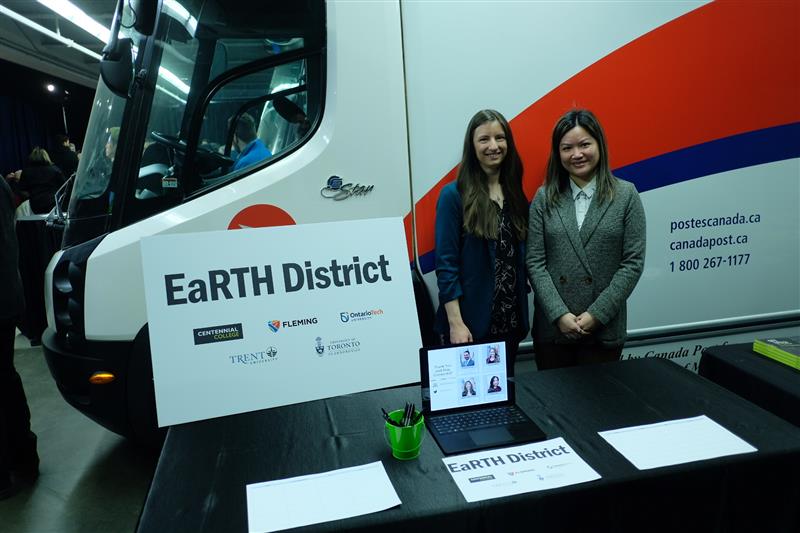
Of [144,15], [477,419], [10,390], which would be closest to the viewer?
[477,419]

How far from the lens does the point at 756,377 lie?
5.27ft

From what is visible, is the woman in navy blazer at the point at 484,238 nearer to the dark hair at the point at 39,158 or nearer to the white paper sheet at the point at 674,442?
the white paper sheet at the point at 674,442

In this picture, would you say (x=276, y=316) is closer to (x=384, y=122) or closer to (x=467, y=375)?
(x=467, y=375)

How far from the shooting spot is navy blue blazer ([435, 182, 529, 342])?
200cm

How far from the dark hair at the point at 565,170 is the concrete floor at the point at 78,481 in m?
1.81

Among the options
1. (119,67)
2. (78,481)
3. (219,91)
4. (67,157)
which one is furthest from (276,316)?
(67,157)

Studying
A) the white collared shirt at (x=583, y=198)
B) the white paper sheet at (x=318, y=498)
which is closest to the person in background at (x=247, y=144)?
the white collared shirt at (x=583, y=198)

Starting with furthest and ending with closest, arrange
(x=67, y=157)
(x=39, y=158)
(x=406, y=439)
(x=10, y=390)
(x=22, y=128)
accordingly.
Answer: (x=22, y=128) → (x=67, y=157) → (x=39, y=158) → (x=10, y=390) → (x=406, y=439)

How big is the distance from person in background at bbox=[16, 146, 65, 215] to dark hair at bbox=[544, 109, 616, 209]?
15.5ft

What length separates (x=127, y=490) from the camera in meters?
2.48

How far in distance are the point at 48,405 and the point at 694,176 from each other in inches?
149

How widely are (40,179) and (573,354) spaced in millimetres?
4967

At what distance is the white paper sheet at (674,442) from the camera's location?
3.86 feet

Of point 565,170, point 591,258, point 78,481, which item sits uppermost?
point 565,170
